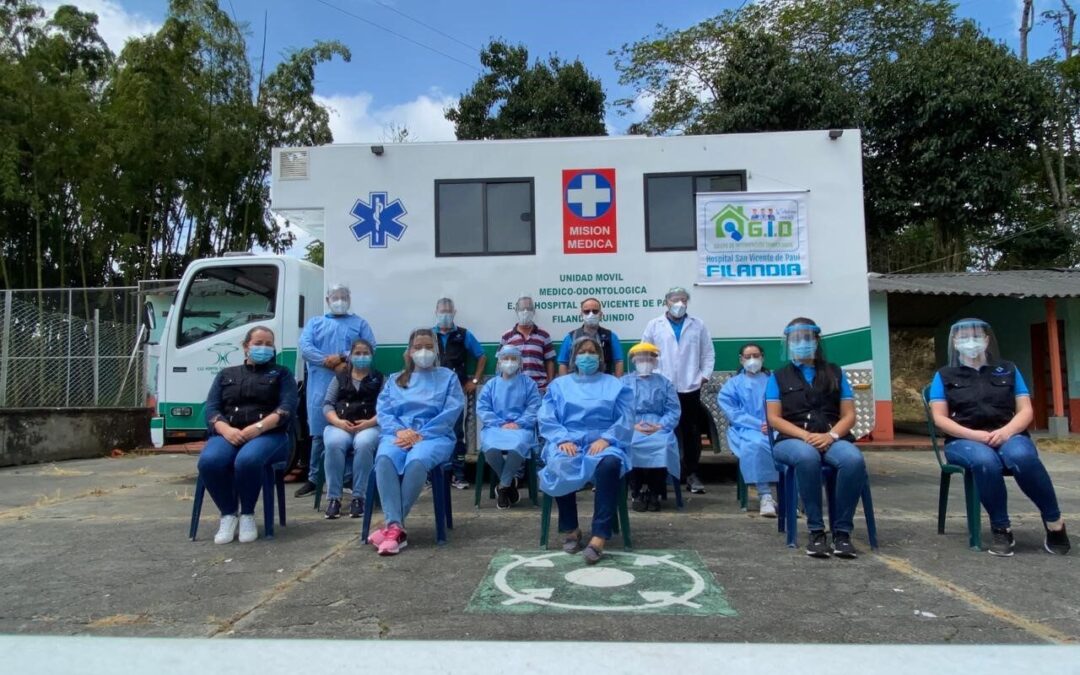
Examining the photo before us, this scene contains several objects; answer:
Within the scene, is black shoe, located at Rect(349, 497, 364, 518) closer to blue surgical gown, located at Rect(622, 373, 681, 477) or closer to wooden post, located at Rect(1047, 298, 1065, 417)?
blue surgical gown, located at Rect(622, 373, 681, 477)

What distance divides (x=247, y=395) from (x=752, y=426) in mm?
3702

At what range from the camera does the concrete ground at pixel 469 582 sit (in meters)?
3.21

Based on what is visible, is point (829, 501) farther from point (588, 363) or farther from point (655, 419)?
point (588, 363)

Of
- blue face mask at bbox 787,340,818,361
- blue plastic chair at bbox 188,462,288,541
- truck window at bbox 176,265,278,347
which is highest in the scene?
truck window at bbox 176,265,278,347

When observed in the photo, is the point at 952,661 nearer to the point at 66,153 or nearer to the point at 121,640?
the point at 121,640

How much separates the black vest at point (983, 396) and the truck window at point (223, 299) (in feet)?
20.1

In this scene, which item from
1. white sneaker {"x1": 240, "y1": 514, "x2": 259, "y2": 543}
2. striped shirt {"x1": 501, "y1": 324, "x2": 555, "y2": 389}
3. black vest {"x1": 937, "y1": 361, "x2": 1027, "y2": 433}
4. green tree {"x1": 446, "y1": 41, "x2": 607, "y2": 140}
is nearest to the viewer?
black vest {"x1": 937, "y1": 361, "x2": 1027, "y2": 433}

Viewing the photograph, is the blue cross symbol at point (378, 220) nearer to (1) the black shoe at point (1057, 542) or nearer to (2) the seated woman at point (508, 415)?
(2) the seated woman at point (508, 415)

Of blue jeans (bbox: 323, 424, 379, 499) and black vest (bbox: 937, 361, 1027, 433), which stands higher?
black vest (bbox: 937, 361, 1027, 433)

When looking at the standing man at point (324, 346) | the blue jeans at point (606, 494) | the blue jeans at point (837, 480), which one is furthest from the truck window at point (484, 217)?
the blue jeans at point (837, 480)

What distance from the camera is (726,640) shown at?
120 inches

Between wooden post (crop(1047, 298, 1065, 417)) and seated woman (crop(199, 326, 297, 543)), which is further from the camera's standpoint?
wooden post (crop(1047, 298, 1065, 417))

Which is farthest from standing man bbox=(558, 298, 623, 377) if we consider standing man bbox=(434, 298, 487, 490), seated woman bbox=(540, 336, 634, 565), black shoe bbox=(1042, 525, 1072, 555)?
black shoe bbox=(1042, 525, 1072, 555)

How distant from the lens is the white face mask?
16.9ft
